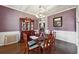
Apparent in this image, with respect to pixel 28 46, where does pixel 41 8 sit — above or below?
above

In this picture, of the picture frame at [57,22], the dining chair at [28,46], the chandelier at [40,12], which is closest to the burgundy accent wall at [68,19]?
the picture frame at [57,22]

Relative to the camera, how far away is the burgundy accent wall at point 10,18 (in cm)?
192

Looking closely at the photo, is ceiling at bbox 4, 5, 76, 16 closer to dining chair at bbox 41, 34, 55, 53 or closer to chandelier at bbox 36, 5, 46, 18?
chandelier at bbox 36, 5, 46, 18

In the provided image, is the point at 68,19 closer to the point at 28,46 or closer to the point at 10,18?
the point at 28,46

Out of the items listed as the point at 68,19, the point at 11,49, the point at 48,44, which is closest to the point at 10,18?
the point at 11,49

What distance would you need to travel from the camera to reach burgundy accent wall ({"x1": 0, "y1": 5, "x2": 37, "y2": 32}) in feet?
6.30

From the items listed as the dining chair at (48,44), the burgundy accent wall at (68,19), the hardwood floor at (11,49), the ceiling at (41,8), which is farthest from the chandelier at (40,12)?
the hardwood floor at (11,49)

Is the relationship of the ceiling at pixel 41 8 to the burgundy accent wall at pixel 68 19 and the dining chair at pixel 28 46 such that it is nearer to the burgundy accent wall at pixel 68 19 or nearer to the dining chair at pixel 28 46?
the burgundy accent wall at pixel 68 19

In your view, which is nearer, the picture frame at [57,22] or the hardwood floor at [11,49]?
the hardwood floor at [11,49]

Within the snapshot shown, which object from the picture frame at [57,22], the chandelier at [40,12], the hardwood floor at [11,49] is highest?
→ the chandelier at [40,12]

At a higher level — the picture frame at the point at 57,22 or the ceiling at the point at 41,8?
the ceiling at the point at 41,8

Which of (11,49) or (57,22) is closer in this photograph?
(11,49)

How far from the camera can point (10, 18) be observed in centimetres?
196
